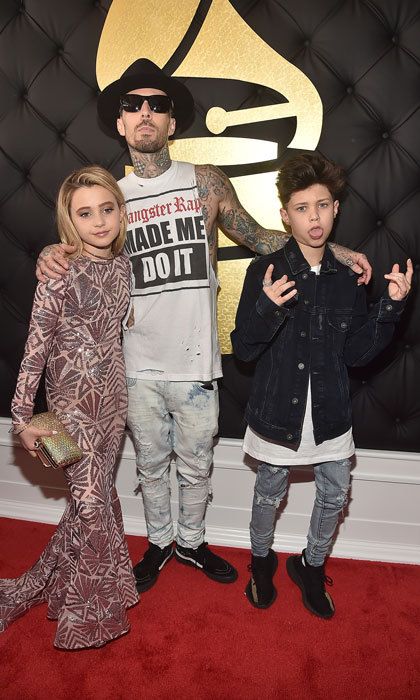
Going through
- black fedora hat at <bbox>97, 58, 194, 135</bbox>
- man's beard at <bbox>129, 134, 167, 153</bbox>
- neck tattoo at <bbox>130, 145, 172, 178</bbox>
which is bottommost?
neck tattoo at <bbox>130, 145, 172, 178</bbox>

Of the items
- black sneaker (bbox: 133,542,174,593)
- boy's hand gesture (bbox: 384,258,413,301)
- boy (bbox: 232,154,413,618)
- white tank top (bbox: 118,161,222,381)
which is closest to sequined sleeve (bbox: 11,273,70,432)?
white tank top (bbox: 118,161,222,381)

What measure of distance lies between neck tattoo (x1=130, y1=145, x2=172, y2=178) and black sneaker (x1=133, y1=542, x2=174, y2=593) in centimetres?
136

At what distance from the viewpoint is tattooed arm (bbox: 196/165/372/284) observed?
184cm

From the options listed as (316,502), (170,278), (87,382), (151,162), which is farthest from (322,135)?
(316,502)

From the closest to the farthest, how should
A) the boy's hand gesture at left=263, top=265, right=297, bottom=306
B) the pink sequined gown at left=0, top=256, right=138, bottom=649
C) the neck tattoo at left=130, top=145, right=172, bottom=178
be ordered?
the boy's hand gesture at left=263, top=265, right=297, bottom=306
the pink sequined gown at left=0, top=256, right=138, bottom=649
the neck tattoo at left=130, top=145, right=172, bottom=178

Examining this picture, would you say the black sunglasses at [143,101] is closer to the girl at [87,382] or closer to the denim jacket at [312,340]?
the girl at [87,382]

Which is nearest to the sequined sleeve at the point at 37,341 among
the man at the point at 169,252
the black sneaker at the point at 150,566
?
the man at the point at 169,252

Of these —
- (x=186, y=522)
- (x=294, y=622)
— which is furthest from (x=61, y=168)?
(x=294, y=622)

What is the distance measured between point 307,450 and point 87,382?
713 millimetres

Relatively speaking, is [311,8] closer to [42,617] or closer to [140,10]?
[140,10]

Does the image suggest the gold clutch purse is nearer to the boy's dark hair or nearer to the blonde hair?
the blonde hair

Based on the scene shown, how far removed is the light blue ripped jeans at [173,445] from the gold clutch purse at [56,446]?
0.29m

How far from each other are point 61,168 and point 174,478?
127 centimetres

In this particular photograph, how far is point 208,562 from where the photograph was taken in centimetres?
217
